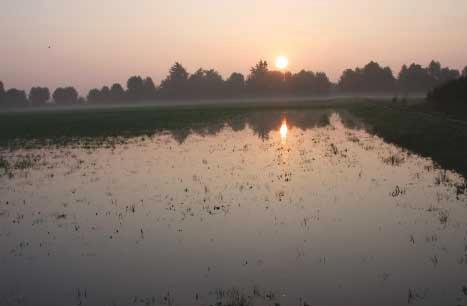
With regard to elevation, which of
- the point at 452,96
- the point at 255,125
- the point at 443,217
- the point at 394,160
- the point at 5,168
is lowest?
the point at 443,217

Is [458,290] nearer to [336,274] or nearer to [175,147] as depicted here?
[336,274]

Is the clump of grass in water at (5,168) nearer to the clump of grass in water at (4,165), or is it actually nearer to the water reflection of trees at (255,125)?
the clump of grass in water at (4,165)

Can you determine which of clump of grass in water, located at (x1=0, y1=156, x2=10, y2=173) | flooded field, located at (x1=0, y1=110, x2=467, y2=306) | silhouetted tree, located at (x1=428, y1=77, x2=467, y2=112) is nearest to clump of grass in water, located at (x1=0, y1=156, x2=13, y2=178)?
clump of grass in water, located at (x1=0, y1=156, x2=10, y2=173)

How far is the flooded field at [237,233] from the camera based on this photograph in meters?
10.0

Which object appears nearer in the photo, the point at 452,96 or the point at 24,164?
the point at 24,164

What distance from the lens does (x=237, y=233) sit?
14039 millimetres

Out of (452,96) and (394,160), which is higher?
(452,96)

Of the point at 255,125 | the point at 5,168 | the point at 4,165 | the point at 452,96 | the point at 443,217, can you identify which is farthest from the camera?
the point at 255,125

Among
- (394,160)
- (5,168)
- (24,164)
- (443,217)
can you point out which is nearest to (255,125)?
(394,160)

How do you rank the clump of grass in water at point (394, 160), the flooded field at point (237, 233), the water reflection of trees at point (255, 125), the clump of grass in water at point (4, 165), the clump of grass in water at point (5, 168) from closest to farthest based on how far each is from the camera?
1. the flooded field at point (237, 233)
2. the clump of grass in water at point (394, 160)
3. the clump of grass in water at point (5, 168)
4. the clump of grass in water at point (4, 165)
5. the water reflection of trees at point (255, 125)

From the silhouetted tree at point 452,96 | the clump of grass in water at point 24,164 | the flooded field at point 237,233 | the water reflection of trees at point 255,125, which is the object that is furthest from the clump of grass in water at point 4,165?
the silhouetted tree at point 452,96

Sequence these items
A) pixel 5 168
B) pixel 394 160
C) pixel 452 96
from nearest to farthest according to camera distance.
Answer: pixel 394 160, pixel 5 168, pixel 452 96

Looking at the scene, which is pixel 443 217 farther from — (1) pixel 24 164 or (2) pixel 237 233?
(1) pixel 24 164

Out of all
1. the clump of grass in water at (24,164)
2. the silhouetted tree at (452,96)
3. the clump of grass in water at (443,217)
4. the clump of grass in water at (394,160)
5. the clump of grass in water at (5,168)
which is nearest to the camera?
the clump of grass in water at (443,217)
